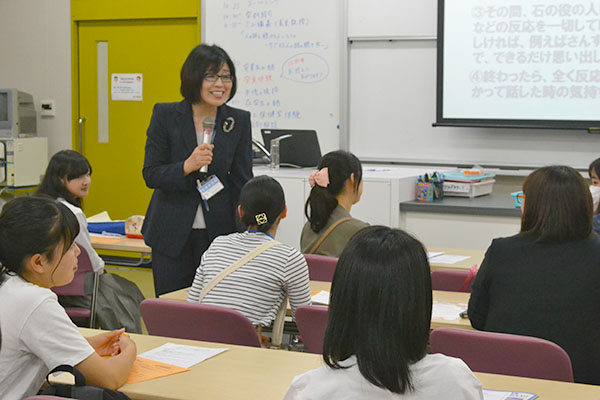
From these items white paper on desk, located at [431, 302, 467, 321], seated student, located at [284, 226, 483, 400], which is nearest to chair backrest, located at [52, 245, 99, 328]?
white paper on desk, located at [431, 302, 467, 321]

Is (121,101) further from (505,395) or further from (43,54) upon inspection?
(505,395)

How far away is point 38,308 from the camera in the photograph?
1.88 metres

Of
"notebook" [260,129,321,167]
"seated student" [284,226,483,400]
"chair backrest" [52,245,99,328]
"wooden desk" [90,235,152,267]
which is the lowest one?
"chair backrest" [52,245,99,328]

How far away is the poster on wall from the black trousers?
4.01m

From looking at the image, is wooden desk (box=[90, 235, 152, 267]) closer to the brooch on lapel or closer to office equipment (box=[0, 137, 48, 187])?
the brooch on lapel

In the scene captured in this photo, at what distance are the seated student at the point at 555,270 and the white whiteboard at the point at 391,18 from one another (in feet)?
12.0

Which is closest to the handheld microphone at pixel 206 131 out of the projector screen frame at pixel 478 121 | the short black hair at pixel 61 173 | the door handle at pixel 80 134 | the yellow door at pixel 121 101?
the short black hair at pixel 61 173

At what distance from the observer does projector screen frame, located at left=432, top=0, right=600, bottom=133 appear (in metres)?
5.36

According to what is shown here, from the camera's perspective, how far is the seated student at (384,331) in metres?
1.36

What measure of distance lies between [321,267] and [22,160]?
4.40 metres

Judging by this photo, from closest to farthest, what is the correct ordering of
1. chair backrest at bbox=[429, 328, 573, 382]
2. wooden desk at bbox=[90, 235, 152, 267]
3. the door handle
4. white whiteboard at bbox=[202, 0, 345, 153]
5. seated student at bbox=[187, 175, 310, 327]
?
chair backrest at bbox=[429, 328, 573, 382] → seated student at bbox=[187, 175, 310, 327] → wooden desk at bbox=[90, 235, 152, 267] → white whiteboard at bbox=[202, 0, 345, 153] → the door handle

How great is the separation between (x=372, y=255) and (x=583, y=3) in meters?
4.53

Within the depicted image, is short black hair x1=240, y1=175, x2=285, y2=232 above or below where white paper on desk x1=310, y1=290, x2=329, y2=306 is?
above

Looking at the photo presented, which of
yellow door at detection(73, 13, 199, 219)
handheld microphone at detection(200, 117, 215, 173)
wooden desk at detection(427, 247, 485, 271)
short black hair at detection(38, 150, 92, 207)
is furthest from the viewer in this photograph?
yellow door at detection(73, 13, 199, 219)
